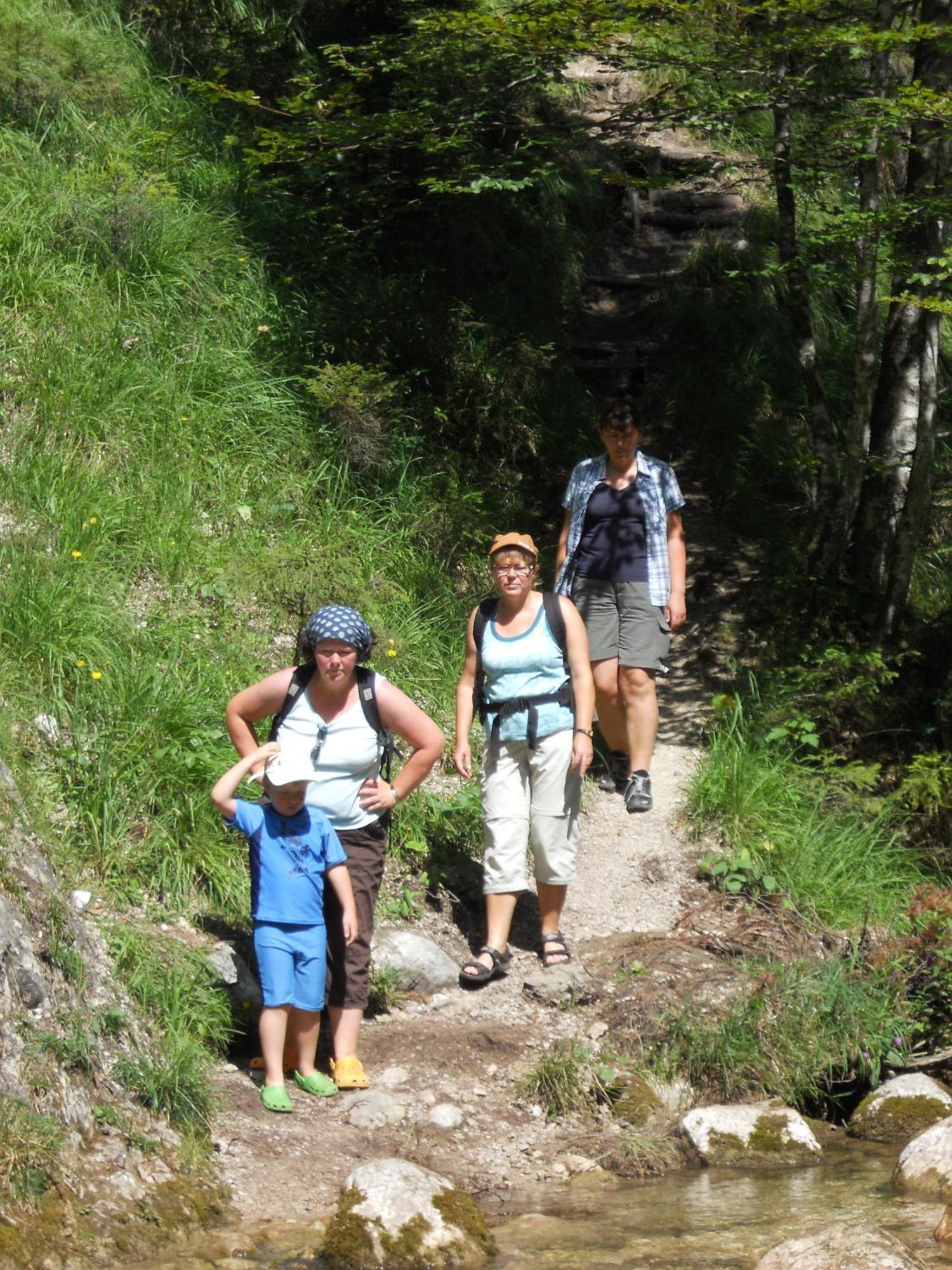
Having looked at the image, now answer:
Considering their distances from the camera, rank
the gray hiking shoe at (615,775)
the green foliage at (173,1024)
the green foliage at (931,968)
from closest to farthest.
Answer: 1. the green foliage at (173,1024)
2. the green foliage at (931,968)
3. the gray hiking shoe at (615,775)

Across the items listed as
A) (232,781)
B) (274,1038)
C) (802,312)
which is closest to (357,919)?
(274,1038)

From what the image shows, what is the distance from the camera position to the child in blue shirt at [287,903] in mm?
4914

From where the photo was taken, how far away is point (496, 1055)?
5.59 m

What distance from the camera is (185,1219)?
419cm

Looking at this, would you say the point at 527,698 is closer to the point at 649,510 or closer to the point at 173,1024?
the point at 649,510

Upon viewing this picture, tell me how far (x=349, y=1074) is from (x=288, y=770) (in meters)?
1.15

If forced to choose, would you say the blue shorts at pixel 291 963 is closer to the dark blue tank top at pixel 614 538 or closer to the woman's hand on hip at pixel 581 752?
the woman's hand on hip at pixel 581 752

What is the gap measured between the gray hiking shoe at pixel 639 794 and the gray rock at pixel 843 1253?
2.95 metres

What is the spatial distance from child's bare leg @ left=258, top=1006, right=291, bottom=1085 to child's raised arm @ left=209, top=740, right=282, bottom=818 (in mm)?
686

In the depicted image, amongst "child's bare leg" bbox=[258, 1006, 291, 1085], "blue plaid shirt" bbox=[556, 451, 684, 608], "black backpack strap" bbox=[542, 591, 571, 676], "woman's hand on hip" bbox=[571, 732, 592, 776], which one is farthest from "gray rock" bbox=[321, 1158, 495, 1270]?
"blue plaid shirt" bbox=[556, 451, 684, 608]

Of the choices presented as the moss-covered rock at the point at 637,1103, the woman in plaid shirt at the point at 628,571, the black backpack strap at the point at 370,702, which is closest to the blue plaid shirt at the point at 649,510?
the woman in plaid shirt at the point at 628,571

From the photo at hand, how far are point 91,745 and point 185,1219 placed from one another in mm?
2281

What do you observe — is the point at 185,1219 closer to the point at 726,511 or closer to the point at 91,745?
the point at 91,745

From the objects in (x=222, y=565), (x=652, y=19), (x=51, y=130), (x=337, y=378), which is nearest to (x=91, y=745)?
(x=222, y=565)
